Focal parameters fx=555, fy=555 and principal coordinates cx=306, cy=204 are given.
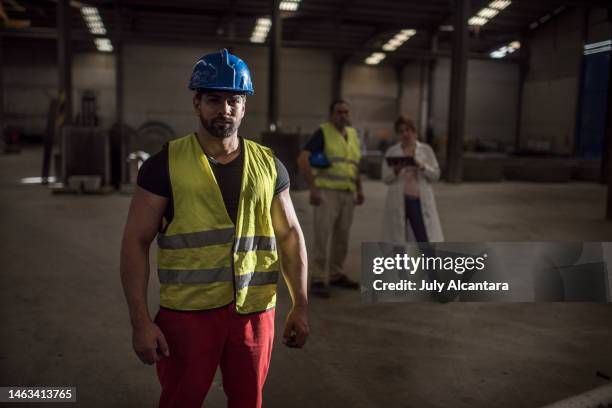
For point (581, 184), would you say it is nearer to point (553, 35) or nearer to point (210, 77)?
point (553, 35)

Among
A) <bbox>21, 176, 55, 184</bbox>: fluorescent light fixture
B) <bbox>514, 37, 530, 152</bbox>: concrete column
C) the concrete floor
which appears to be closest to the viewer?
the concrete floor

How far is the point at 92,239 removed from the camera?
7402 mm

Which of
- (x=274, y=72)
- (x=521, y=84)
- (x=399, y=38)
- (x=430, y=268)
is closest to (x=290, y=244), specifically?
(x=430, y=268)

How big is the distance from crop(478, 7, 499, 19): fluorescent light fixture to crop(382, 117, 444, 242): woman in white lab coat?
61.4 feet

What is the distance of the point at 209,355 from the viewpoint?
195 centimetres

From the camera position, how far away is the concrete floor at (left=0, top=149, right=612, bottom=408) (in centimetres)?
323

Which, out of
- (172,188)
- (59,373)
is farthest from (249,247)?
(59,373)

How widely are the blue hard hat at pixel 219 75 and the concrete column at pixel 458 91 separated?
47.9 feet

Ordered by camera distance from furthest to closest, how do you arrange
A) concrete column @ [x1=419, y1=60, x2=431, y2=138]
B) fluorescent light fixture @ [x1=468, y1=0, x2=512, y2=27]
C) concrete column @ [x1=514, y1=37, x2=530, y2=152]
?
concrete column @ [x1=419, y1=60, x2=431, y2=138]
concrete column @ [x1=514, y1=37, x2=530, y2=152]
fluorescent light fixture @ [x1=468, y1=0, x2=512, y2=27]

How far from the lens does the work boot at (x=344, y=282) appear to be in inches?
215

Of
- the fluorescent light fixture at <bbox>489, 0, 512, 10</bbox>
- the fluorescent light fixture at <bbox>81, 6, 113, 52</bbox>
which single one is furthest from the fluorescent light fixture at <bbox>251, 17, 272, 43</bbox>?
the fluorescent light fixture at <bbox>489, 0, 512, 10</bbox>

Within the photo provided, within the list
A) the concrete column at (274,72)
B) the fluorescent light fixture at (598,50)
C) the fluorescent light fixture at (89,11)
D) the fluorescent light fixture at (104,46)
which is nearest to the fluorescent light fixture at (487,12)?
the fluorescent light fixture at (598,50)

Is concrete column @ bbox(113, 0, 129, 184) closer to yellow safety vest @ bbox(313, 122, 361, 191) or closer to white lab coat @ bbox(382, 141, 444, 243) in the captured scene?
yellow safety vest @ bbox(313, 122, 361, 191)

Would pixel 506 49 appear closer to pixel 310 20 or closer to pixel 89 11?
pixel 310 20
